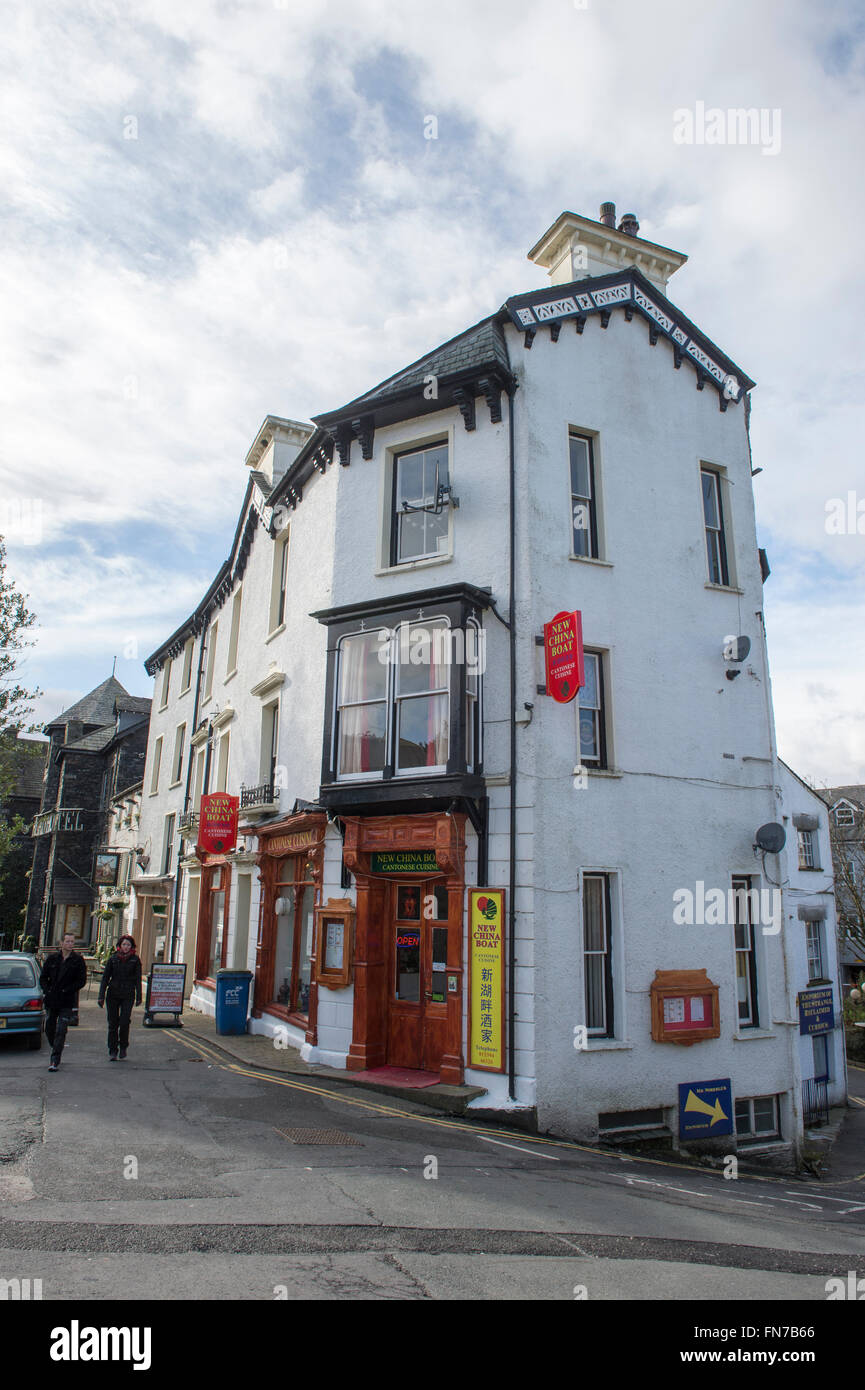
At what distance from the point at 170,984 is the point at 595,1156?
1053 centimetres

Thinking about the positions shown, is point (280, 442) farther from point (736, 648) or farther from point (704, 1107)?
point (704, 1107)

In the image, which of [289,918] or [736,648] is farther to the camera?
[289,918]

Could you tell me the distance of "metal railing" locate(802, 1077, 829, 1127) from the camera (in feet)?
68.0

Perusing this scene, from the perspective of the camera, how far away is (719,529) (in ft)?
47.9

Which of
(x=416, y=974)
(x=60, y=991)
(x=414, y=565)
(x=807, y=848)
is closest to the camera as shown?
(x=60, y=991)

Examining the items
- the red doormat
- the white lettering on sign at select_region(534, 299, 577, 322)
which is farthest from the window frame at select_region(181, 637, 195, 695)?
the white lettering on sign at select_region(534, 299, 577, 322)

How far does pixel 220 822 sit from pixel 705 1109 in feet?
35.4

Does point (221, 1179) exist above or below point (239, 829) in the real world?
below

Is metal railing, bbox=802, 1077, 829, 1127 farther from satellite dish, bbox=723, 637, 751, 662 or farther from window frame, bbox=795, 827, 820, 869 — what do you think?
satellite dish, bbox=723, 637, 751, 662

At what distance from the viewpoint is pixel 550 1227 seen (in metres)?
6.63

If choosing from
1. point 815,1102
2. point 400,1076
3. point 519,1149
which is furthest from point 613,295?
point 815,1102

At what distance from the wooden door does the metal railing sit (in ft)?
44.0

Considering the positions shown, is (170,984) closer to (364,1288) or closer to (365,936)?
(365,936)
